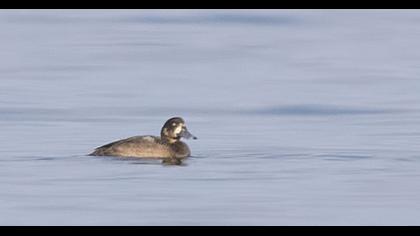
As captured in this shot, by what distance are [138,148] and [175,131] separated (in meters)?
0.75

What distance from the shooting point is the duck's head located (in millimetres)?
17594

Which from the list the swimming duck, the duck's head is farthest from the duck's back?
the duck's head

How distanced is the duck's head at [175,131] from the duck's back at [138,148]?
0.12 m

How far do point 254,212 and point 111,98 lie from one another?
8486mm

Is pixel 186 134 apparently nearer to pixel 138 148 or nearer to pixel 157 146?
pixel 157 146

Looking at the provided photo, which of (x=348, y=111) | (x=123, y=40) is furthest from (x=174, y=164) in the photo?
(x=123, y=40)

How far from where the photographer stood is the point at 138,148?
17.0m

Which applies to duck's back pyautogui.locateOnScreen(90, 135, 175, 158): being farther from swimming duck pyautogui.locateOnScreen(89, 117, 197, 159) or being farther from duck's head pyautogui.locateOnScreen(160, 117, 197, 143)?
duck's head pyautogui.locateOnScreen(160, 117, 197, 143)

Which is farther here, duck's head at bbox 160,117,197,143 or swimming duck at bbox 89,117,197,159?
duck's head at bbox 160,117,197,143

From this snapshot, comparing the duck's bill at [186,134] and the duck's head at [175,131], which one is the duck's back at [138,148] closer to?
the duck's head at [175,131]

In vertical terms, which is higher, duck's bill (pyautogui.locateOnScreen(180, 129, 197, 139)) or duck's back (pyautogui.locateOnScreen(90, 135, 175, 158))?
duck's bill (pyautogui.locateOnScreen(180, 129, 197, 139))

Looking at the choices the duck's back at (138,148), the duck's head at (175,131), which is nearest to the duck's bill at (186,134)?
the duck's head at (175,131)

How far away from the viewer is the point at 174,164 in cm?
1650

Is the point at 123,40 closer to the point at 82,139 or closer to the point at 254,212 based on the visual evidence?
the point at 82,139
